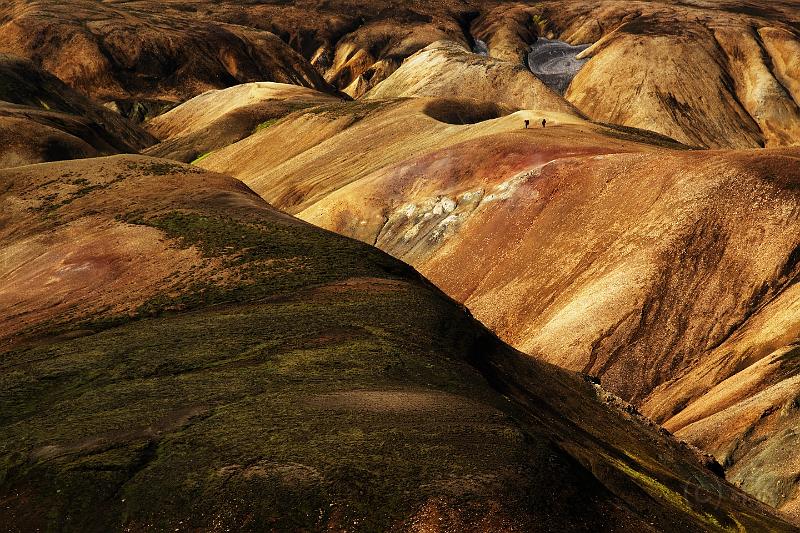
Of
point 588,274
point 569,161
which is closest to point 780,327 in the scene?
point 588,274

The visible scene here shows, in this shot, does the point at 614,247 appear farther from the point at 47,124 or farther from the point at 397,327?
the point at 47,124

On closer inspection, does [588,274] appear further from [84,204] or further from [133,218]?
[84,204]

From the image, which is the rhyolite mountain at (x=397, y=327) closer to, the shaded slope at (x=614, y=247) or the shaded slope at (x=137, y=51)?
the shaded slope at (x=614, y=247)

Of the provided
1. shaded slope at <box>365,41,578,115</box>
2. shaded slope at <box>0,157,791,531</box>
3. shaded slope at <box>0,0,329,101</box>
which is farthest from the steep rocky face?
shaded slope at <box>0,157,791,531</box>

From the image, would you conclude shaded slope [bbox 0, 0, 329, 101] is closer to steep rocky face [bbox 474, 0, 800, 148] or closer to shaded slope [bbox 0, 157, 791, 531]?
steep rocky face [bbox 474, 0, 800, 148]

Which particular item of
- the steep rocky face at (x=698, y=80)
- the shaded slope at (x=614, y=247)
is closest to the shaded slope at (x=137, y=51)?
the steep rocky face at (x=698, y=80)
